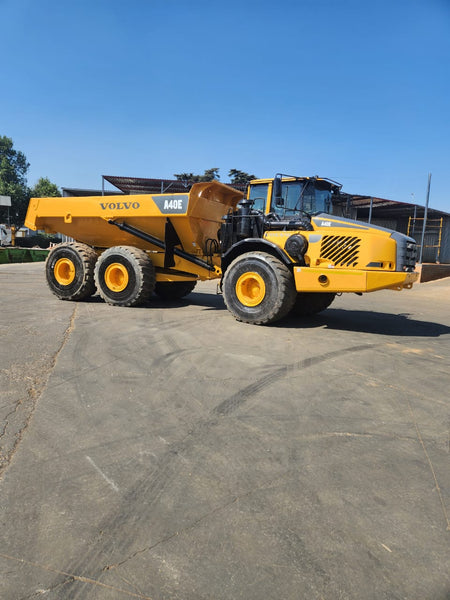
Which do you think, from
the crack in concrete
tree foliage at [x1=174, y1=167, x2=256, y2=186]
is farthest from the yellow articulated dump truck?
tree foliage at [x1=174, y1=167, x2=256, y2=186]

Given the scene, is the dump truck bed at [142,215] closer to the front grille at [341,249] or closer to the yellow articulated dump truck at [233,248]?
the yellow articulated dump truck at [233,248]

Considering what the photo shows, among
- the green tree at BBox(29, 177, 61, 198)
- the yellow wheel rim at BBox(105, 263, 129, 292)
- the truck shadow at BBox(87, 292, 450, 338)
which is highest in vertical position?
the green tree at BBox(29, 177, 61, 198)

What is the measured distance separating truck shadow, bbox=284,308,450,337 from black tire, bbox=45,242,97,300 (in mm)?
4301

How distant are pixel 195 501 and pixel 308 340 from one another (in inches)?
155

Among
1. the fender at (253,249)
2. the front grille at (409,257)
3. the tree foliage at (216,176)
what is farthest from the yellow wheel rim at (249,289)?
the tree foliage at (216,176)

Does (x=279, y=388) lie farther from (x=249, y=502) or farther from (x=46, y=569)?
(x=46, y=569)

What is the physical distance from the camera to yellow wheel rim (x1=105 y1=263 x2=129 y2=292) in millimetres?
8066

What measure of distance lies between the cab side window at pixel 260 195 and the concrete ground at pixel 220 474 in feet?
12.9

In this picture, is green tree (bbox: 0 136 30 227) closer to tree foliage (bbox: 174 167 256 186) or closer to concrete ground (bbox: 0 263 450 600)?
tree foliage (bbox: 174 167 256 186)

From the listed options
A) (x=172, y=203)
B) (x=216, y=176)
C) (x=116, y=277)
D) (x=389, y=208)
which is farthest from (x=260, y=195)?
(x=216, y=176)

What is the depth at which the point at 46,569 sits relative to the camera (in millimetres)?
1602

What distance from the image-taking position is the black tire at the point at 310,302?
7.81 meters

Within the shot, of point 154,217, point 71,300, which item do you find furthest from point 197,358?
point 71,300

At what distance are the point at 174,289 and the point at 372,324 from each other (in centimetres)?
471
